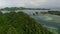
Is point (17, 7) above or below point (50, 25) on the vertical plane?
above

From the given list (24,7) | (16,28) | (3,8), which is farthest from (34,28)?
(3,8)

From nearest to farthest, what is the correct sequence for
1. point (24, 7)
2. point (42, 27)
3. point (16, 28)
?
1. point (16, 28)
2. point (42, 27)
3. point (24, 7)

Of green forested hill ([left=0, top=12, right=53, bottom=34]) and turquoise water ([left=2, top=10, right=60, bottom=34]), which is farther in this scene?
turquoise water ([left=2, top=10, right=60, bottom=34])

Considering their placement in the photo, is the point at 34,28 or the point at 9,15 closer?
the point at 34,28

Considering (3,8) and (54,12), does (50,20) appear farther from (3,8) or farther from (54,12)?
(3,8)

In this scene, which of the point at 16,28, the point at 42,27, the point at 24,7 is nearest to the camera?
the point at 16,28

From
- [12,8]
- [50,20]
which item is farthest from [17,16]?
[50,20]

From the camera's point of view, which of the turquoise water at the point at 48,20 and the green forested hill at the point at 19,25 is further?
the turquoise water at the point at 48,20

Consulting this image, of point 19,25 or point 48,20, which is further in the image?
point 48,20
